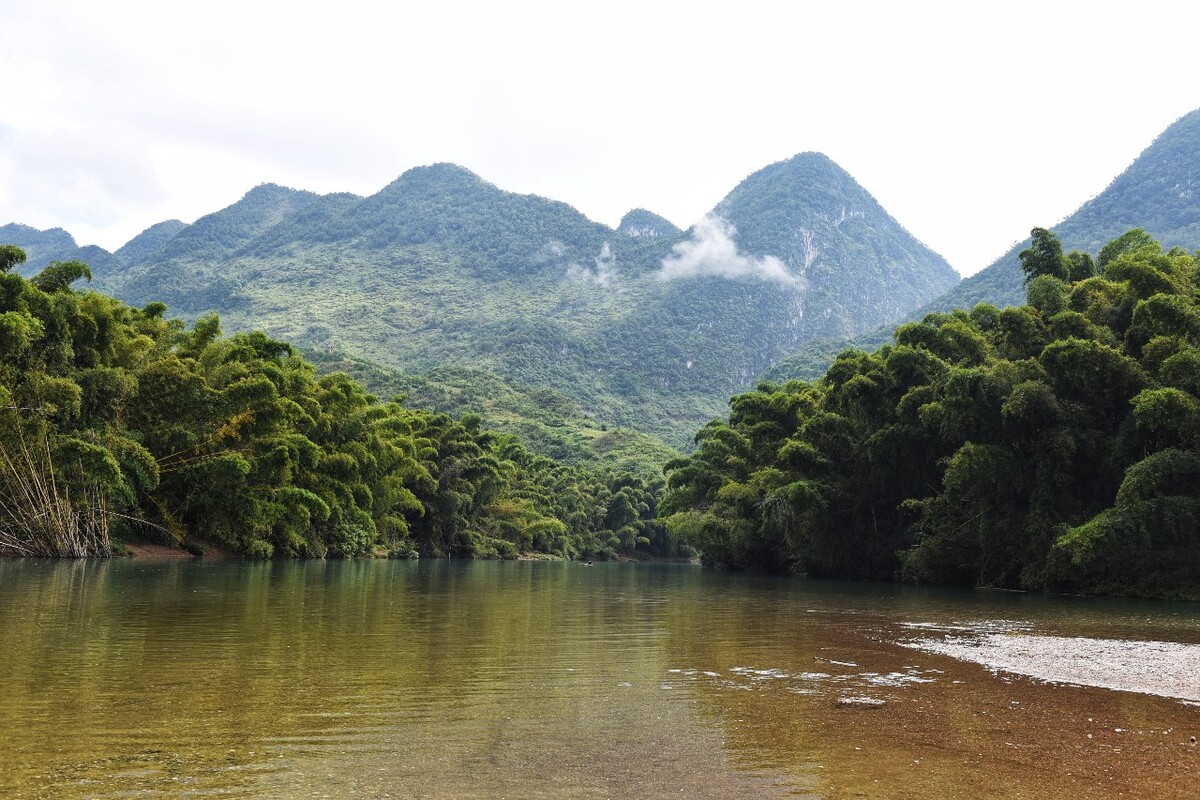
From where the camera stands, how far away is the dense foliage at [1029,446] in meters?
25.5

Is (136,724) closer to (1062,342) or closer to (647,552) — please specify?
(1062,342)

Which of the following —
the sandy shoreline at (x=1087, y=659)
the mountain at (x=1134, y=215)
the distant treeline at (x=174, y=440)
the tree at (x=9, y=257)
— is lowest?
the sandy shoreline at (x=1087, y=659)

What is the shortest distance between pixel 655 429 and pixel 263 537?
452 feet

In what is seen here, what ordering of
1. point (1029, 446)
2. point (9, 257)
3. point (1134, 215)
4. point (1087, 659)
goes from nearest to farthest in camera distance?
point (1087, 659)
point (1029, 446)
point (9, 257)
point (1134, 215)

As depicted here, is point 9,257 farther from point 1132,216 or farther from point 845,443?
point 1132,216

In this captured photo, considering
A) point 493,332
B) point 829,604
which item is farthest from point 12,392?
point 493,332

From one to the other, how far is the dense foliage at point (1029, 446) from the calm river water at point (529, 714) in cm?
1196

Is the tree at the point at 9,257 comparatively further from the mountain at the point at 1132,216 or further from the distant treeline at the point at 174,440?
the mountain at the point at 1132,216

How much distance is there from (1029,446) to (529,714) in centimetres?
2639

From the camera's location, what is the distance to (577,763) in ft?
20.4

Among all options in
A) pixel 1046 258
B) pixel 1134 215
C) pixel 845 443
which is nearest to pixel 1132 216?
pixel 1134 215

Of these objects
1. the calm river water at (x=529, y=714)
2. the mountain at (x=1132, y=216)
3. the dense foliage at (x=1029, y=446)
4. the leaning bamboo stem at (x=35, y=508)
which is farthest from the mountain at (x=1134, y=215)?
the calm river water at (x=529, y=714)

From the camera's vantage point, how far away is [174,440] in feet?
120

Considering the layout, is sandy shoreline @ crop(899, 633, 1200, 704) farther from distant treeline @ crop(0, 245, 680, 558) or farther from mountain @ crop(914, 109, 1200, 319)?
mountain @ crop(914, 109, 1200, 319)
